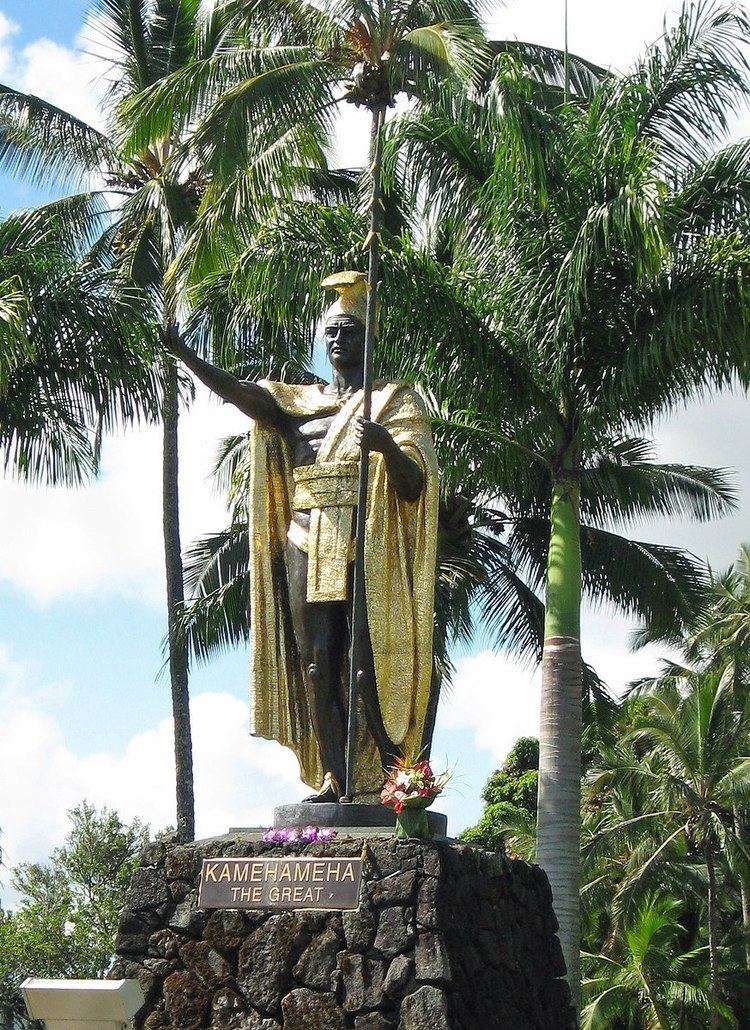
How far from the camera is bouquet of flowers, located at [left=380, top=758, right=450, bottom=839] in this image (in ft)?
23.3

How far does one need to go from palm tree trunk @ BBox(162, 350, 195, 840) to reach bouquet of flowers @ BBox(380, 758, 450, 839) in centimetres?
1046

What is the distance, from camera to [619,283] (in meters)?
14.1

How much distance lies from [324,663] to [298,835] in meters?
0.93

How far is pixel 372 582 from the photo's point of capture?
8.03m

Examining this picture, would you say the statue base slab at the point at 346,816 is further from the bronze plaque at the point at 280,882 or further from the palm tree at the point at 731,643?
the palm tree at the point at 731,643

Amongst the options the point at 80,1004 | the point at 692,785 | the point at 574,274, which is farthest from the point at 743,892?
the point at 80,1004

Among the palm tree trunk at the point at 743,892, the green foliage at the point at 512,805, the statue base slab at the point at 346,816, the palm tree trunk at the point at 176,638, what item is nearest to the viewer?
the statue base slab at the point at 346,816

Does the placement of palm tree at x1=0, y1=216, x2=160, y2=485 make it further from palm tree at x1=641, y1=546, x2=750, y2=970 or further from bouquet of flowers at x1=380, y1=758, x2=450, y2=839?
palm tree at x1=641, y1=546, x2=750, y2=970

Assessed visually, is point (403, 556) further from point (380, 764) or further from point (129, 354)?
point (129, 354)

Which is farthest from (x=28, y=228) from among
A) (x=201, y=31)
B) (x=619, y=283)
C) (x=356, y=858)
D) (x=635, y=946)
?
(x=635, y=946)

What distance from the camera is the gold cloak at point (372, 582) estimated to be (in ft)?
26.3

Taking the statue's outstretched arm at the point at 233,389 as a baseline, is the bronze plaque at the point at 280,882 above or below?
below

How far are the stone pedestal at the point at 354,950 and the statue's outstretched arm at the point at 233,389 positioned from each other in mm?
2139

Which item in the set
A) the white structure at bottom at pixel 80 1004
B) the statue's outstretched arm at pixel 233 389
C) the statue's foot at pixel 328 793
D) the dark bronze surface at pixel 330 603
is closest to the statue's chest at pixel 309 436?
the dark bronze surface at pixel 330 603
